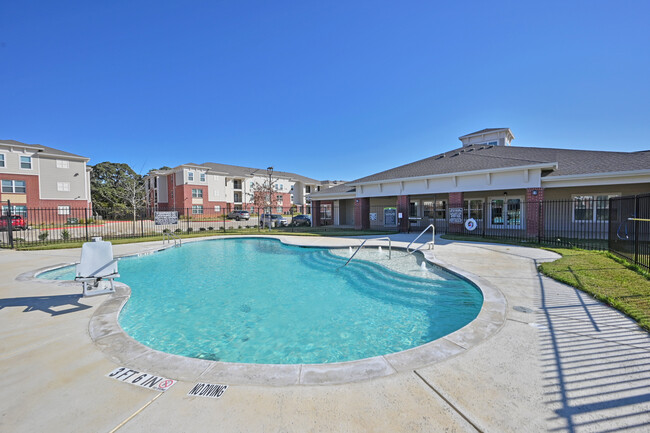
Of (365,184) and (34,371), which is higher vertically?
(365,184)

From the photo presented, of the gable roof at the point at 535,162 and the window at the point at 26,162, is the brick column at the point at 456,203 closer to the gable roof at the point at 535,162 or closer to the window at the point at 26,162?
the gable roof at the point at 535,162

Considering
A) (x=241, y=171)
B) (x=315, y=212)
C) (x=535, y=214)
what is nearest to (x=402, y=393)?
(x=535, y=214)

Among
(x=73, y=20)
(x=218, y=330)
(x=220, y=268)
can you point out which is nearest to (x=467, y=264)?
(x=218, y=330)

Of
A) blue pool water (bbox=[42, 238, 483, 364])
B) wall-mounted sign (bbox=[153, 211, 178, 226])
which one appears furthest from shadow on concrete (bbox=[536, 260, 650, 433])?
wall-mounted sign (bbox=[153, 211, 178, 226])

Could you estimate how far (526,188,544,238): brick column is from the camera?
43.5 ft

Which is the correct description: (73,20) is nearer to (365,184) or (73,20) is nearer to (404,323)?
(404,323)

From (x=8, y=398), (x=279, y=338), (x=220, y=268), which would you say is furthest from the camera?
(x=220, y=268)

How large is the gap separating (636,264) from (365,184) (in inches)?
610

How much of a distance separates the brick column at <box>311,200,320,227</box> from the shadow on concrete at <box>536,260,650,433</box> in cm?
2244

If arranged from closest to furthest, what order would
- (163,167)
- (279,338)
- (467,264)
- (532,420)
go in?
(532,420)
(279,338)
(467,264)
(163,167)

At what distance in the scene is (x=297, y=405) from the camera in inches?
90.0

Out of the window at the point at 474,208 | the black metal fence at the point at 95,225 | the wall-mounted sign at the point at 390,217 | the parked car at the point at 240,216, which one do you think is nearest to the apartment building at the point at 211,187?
the black metal fence at the point at 95,225

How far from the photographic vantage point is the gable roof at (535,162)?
13328 millimetres

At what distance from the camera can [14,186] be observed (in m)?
26.6
